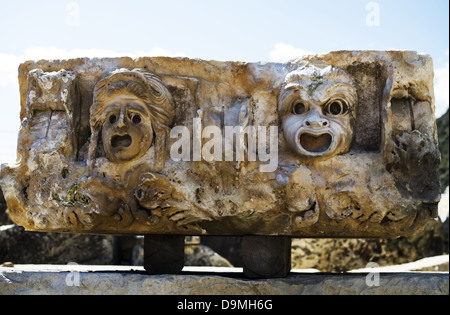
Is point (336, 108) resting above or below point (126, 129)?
above

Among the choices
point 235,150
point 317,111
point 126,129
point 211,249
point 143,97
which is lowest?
point 211,249

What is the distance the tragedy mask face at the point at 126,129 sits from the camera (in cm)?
446

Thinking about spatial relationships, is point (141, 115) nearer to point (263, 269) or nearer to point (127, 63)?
point (127, 63)

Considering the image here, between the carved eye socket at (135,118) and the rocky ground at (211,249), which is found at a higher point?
the carved eye socket at (135,118)

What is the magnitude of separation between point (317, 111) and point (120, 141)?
57.8 inches

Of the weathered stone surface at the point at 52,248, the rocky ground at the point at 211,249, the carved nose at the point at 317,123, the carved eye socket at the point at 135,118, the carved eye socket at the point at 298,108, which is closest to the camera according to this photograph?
the carved nose at the point at 317,123

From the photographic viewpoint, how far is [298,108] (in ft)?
14.7

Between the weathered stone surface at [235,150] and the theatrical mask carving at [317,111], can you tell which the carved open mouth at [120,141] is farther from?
the theatrical mask carving at [317,111]

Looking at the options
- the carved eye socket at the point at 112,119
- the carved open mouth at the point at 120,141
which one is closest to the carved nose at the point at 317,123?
the carved open mouth at the point at 120,141

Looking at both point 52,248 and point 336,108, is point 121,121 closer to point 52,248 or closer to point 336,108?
point 336,108

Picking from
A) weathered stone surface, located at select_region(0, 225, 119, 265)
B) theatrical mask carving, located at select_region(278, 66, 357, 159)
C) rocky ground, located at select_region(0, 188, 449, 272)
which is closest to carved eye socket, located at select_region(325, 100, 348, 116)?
theatrical mask carving, located at select_region(278, 66, 357, 159)

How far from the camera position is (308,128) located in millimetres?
4305

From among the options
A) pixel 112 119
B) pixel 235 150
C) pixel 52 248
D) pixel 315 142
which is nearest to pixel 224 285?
pixel 235 150

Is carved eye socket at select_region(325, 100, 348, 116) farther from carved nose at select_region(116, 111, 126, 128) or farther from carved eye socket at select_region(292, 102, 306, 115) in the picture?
carved nose at select_region(116, 111, 126, 128)
